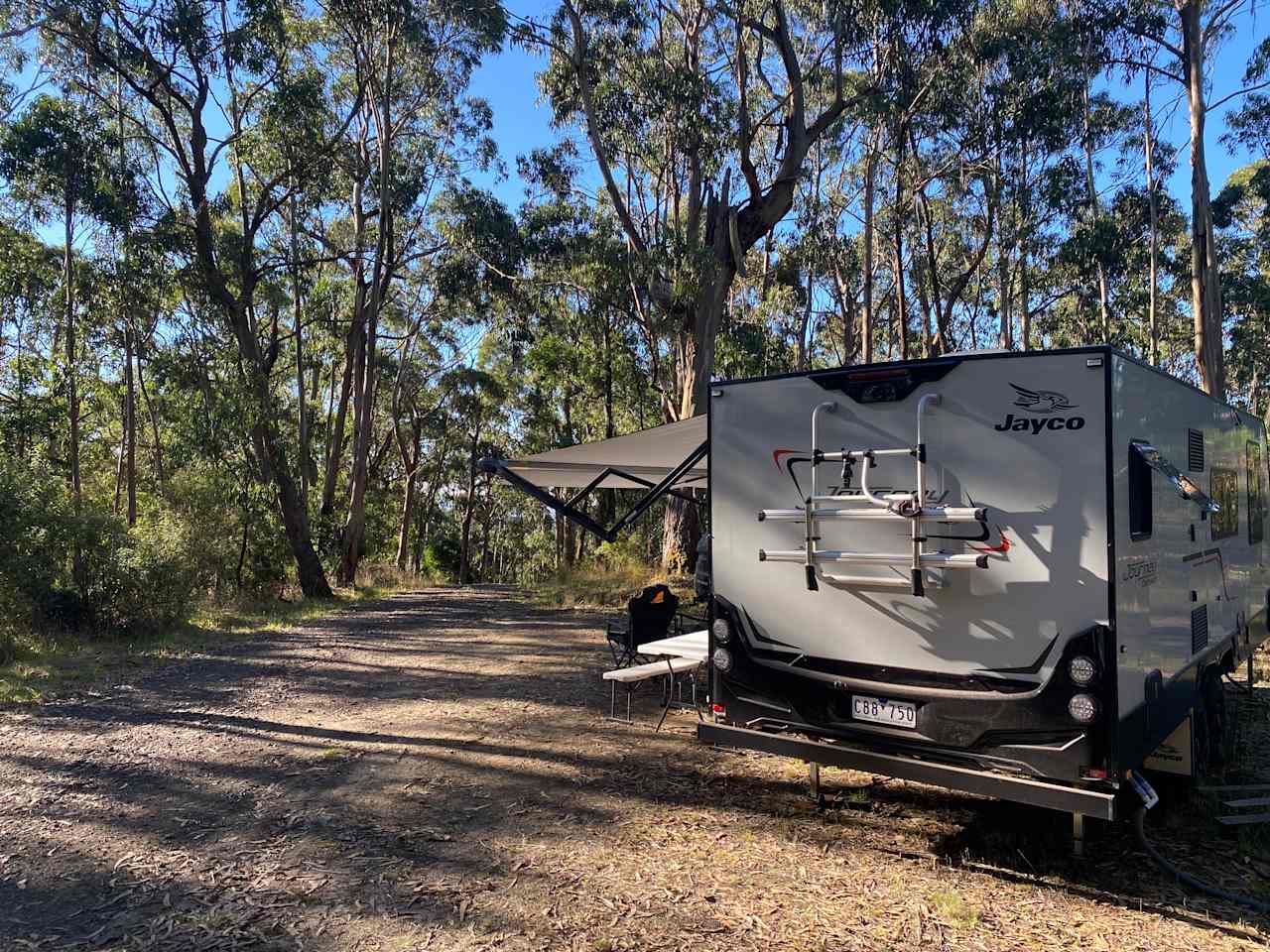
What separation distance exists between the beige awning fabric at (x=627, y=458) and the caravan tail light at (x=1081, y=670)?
350 cm

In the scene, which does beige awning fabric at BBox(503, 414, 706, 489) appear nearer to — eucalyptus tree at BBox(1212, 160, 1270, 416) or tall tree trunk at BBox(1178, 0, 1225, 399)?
tall tree trunk at BBox(1178, 0, 1225, 399)

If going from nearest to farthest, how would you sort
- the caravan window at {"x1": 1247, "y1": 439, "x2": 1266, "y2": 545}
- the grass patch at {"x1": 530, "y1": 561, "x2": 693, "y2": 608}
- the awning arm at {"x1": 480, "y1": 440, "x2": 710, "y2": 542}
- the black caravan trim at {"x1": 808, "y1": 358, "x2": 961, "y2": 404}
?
the black caravan trim at {"x1": 808, "y1": 358, "x2": 961, "y2": 404} < the awning arm at {"x1": 480, "y1": 440, "x2": 710, "y2": 542} < the caravan window at {"x1": 1247, "y1": 439, "x2": 1266, "y2": 545} < the grass patch at {"x1": 530, "y1": 561, "x2": 693, "y2": 608}

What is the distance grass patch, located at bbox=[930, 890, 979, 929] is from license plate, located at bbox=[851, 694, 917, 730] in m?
0.68

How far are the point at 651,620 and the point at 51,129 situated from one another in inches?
532

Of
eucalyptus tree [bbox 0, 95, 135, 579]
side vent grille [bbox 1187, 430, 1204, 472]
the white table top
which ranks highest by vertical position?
eucalyptus tree [bbox 0, 95, 135, 579]

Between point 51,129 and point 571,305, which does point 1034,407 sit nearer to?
point 51,129

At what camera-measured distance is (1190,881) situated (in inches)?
141

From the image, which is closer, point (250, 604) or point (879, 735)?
point (879, 735)

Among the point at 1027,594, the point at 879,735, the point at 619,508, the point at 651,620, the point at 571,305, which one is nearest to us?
the point at 1027,594

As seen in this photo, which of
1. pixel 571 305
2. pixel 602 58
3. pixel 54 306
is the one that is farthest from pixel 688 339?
pixel 54 306

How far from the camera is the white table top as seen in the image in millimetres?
6312

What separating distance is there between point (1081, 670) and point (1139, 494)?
82 centimetres

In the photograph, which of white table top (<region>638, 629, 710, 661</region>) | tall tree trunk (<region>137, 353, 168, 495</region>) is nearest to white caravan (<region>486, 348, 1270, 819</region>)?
white table top (<region>638, 629, 710, 661</region>)

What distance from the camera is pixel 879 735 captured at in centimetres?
368
